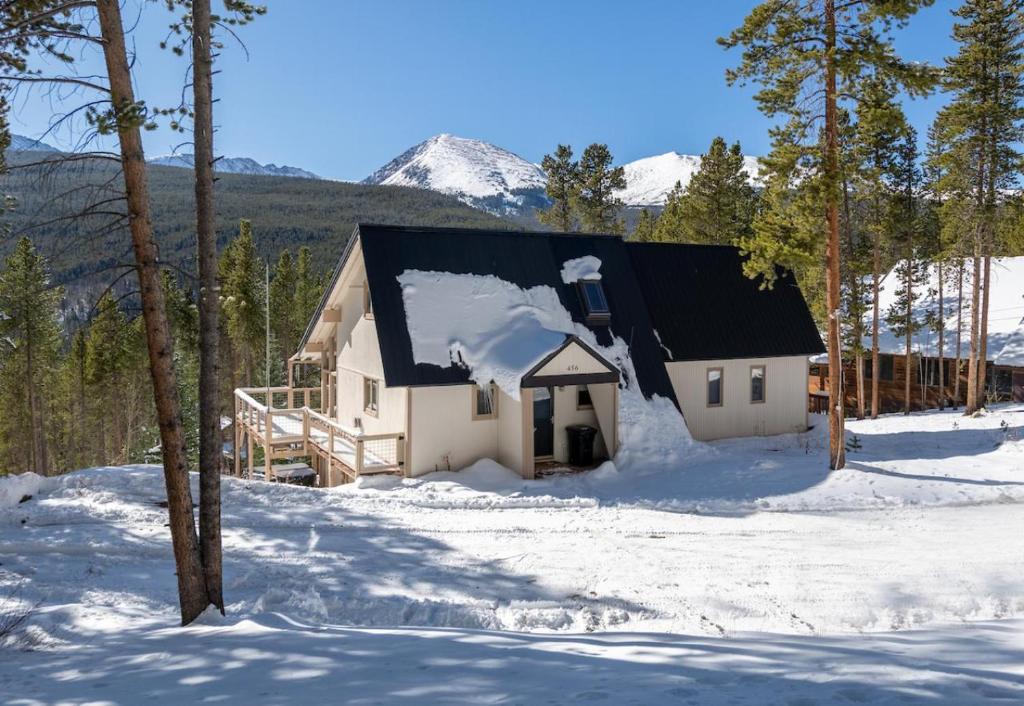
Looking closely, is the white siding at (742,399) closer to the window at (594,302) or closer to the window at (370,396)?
the window at (594,302)

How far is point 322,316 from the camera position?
20.3 m

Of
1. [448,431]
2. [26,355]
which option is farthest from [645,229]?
[26,355]

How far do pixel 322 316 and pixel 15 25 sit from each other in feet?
47.6

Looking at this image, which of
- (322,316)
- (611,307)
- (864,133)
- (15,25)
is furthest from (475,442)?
(15,25)

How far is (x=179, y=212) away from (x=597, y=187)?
7153cm

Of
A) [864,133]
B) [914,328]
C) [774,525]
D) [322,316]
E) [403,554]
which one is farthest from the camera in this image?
[914,328]

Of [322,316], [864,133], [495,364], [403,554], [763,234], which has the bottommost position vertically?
[403,554]

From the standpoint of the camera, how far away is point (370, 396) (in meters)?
18.7

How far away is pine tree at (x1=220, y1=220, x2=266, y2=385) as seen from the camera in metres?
40.2

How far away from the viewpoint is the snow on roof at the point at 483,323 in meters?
16.0

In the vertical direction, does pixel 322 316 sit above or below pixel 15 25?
below

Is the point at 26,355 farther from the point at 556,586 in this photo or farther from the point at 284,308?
the point at 556,586

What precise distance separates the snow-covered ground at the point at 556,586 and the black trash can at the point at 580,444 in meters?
1.06

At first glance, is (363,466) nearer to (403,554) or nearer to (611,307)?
(403,554)
